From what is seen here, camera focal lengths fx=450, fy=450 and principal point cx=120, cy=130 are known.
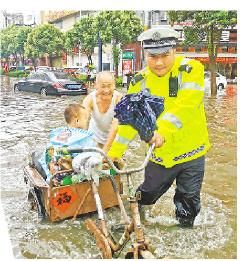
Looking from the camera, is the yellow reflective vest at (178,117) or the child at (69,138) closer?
the yellow reflective vest at (178,117)

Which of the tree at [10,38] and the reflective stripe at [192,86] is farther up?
the tree at [10,38]

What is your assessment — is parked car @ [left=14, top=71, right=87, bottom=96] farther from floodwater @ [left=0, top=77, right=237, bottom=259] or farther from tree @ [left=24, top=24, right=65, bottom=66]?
floodwater @ [left=0, top=77, right=237, bottom=259]

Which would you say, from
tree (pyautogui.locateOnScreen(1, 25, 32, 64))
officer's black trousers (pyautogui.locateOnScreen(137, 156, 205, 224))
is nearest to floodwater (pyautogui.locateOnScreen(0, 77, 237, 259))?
officer's black trousers (pyautogui.locateOnScreen(137, 156, 205, 224))

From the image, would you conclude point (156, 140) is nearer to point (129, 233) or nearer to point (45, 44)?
point (129, 233)

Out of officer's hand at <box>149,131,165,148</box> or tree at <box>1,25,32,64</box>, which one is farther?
tree at <box>1,25,32,64</box>

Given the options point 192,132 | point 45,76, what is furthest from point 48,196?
point 45,76

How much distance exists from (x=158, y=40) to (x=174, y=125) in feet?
1.91

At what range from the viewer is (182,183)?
342 centimetres

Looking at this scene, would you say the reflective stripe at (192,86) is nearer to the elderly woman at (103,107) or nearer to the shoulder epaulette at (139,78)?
the shoulder epaulette at (139,78)

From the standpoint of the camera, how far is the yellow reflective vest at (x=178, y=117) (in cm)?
292

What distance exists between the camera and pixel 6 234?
3.40 meters

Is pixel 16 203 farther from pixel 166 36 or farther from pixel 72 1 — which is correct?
pixel 166 36

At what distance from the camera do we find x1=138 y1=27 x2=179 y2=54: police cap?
297cm

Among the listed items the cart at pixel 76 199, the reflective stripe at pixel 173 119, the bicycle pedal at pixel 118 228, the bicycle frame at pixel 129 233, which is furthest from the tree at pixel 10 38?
the bicycle frame at pixel 129 233
